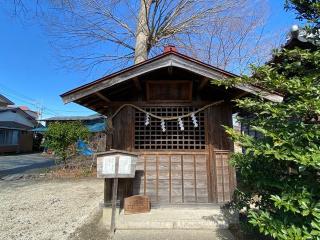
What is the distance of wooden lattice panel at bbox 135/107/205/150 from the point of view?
6281 millimetres

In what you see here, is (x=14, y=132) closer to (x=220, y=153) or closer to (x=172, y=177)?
(x=172, y=177)

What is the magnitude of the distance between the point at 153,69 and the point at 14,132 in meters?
27.4

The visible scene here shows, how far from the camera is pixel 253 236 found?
16.2 ft

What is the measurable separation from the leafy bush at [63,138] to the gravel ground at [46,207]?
2640 millimetres

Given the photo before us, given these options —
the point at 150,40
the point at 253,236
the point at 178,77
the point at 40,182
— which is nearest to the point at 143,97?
the point at 178,77

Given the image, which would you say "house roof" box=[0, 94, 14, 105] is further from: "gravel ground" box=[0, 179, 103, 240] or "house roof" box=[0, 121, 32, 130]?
"gravel ground" box=[0, 179, 103, 240]

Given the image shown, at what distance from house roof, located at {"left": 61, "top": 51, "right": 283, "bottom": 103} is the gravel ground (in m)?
2.65

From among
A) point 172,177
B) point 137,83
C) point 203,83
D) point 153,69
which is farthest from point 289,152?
point 137,83

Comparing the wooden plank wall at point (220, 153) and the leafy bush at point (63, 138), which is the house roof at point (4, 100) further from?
the wooden plank wall at point (220, 153)

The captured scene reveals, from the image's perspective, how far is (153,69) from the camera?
540 cm

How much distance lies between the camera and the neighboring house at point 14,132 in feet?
88.6

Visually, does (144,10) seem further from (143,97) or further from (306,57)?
(306,57)

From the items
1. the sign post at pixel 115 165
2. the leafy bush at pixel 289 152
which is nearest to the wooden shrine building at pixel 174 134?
the sign post at pixel 115 165

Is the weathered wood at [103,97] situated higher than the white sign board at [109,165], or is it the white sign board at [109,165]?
the weathered wood at [103,97]
